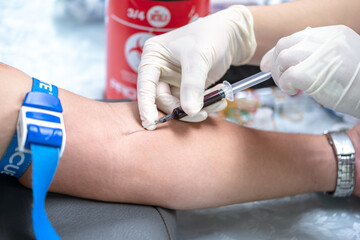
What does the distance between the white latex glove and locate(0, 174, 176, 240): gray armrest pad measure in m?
0.42

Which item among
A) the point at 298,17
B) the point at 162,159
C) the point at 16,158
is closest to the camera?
the point at 16,158

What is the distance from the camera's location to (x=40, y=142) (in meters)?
0.74

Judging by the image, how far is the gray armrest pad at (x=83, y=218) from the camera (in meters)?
0.88

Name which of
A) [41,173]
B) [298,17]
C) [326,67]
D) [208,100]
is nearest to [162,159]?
[208,100]

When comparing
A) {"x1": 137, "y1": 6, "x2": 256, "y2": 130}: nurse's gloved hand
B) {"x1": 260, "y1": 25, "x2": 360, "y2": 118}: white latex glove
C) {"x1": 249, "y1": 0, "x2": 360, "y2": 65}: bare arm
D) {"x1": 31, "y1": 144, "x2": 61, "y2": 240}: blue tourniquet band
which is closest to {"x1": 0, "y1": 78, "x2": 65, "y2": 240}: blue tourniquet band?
{"x1": 31, "y1": 144, "x2": 61, "y2": 240}: blue tourniquet band

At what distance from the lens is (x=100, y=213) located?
95cm

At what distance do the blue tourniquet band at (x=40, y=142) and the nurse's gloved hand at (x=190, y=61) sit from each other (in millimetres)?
250

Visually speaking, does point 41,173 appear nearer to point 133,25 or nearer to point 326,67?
point 326,67

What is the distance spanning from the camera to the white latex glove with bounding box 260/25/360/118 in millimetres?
922

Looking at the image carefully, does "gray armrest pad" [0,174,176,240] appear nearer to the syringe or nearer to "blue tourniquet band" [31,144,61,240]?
"blue tourniquet band" [31,144,61,240]

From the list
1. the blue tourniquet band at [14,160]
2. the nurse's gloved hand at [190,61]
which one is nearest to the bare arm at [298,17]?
the nurse's gloved hand at [190,61]

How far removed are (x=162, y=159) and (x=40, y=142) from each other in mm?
321

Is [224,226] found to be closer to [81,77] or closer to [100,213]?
[100,213]

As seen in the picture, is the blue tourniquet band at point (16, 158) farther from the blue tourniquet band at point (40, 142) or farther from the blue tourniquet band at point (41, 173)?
the blue tourniquet band at point (41, 173)
